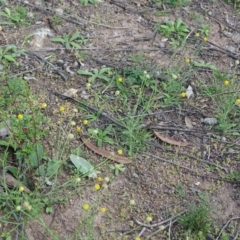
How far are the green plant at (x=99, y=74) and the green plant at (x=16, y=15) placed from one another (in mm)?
644

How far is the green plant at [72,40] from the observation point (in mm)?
3736

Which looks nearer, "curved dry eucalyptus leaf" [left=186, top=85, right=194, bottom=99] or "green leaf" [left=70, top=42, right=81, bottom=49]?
"curved dry eucalyptus leaf" [left=186, top=85, right=194, bottom=99]

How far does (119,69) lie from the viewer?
3.65 m

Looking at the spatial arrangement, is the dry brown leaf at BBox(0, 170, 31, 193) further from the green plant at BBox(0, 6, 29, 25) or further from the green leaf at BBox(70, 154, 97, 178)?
the green plant at BBox(0, 6, 29, 25)

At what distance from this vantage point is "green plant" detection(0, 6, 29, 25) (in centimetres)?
380

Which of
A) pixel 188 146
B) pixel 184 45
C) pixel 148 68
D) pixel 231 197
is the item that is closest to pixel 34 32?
pixel 148 68

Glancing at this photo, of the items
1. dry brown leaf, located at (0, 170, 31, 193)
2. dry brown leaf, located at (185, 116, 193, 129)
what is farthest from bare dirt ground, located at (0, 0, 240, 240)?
dry brown leaf, located at (0, 170, 31, 193)

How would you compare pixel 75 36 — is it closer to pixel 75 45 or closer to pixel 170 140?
pixel 75 45

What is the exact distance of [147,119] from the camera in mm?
3393

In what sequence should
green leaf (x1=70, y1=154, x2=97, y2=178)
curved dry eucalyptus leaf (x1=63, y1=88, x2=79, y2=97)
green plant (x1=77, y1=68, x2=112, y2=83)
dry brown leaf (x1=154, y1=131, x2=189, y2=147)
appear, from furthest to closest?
green plant (x1=77, y1=68, x2=112, y2=83) < curved dry eucalyptus leaf (x1=63, y1=88, x2=79, y2=97) < dry brown leaf (x1=154, y1=131, x2=189, y2=147) < green leaf (x1=70, y1=154, x2=97, y2=178)

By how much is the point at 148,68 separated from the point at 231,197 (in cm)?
111

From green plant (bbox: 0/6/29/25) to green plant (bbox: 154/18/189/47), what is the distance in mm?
1009

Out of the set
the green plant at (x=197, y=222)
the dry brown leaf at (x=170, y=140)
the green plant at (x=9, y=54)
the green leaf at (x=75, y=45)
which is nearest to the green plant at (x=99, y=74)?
the green leaf at (x=75, y=45)

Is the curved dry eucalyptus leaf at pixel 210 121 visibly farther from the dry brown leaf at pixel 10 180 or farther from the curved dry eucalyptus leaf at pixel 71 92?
the dry brown leaf at pixel 10 180
